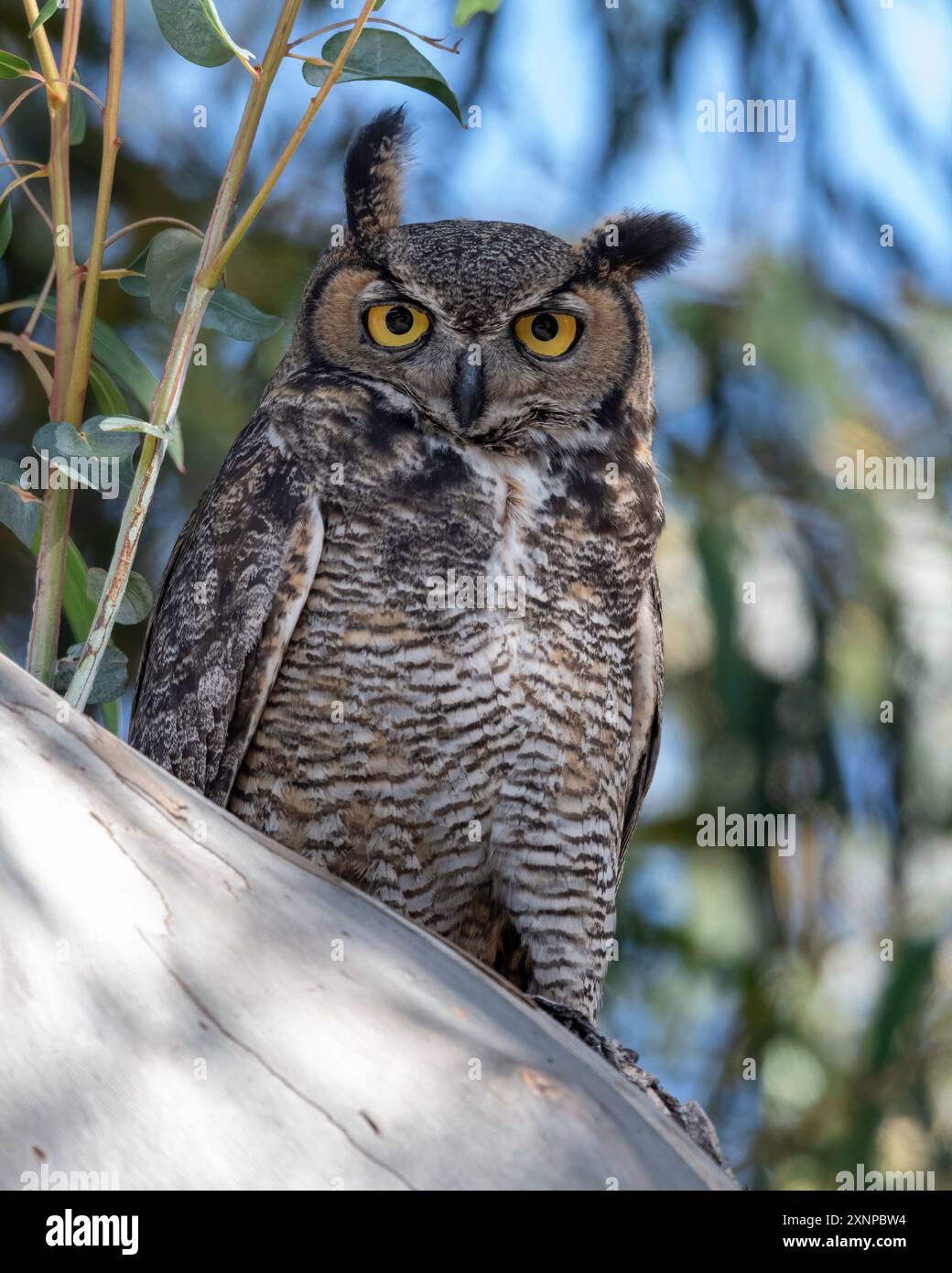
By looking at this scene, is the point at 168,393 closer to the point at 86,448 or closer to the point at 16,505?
the point at 86,448

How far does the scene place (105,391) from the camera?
1478mm

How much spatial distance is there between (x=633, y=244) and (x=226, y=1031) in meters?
1.25

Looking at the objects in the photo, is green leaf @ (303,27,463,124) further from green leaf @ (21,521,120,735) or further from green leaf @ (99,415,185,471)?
green leaf @ (21,521,120,735)


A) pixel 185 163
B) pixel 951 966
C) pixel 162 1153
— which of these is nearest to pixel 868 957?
pixel 951 966

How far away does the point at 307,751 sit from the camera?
1.59 meters

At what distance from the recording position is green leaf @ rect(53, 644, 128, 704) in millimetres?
1312

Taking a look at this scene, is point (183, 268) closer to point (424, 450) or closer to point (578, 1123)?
point (424, 450)

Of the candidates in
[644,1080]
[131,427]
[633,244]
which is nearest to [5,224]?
[131,427]

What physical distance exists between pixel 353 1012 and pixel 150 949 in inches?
6.2

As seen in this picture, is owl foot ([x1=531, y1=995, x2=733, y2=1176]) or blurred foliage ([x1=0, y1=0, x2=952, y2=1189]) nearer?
owl foot ([x1=531, y1=995, x2=733, y2=1176])

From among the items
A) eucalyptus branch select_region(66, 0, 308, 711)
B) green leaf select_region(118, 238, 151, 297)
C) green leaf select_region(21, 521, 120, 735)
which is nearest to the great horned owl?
green leaf select_region(21, 521, 120, 735)

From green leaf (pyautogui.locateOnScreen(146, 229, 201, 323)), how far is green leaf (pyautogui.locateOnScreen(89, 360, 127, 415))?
0.12 m

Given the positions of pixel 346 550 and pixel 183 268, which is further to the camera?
pixel 346 550

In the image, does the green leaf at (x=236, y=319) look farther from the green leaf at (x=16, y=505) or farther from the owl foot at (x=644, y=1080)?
the owl foot at (x=644, y=1080)
